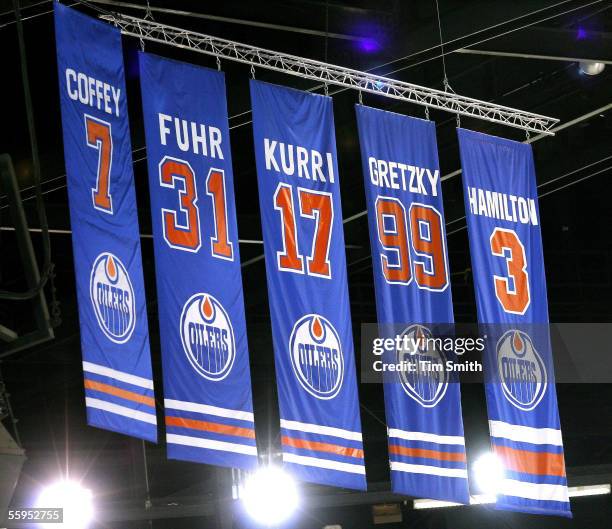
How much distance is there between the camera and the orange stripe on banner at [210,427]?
10086 millimetres

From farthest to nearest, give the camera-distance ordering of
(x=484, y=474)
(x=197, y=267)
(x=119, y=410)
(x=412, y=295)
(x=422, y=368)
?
(x=484, y=474) → (x=412, y=295) → (x=422, y=368) → (x=197, y=267) → (x=119, y=410)

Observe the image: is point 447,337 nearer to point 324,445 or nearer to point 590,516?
point 324,445

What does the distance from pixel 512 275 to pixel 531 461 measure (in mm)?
1953

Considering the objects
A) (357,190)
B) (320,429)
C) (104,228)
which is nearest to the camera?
(104,228)

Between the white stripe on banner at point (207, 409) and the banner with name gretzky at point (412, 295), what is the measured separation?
163 centimetres

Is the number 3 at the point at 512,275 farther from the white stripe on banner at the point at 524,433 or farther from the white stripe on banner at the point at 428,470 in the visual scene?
the white stripe on banner at the point at 428,470

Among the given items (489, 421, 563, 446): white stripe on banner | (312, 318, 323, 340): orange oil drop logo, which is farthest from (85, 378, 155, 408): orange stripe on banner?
(489, 421, 563, 446): white stripe on banner

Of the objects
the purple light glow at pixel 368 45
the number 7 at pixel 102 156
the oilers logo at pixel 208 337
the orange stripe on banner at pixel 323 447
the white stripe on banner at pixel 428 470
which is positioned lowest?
the white stripe on banner at pixel 428 470

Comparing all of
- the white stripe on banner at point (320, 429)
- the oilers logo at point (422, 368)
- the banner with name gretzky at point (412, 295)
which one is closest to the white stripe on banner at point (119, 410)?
the white stripe on banner at point (320, 429)

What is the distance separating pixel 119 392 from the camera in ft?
31.8

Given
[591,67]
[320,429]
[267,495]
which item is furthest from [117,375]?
[591,67]

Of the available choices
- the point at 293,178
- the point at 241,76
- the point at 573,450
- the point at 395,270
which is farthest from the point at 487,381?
the point at 573,450

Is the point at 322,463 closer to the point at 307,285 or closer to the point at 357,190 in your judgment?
the point at 307,285

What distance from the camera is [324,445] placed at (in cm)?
1097
